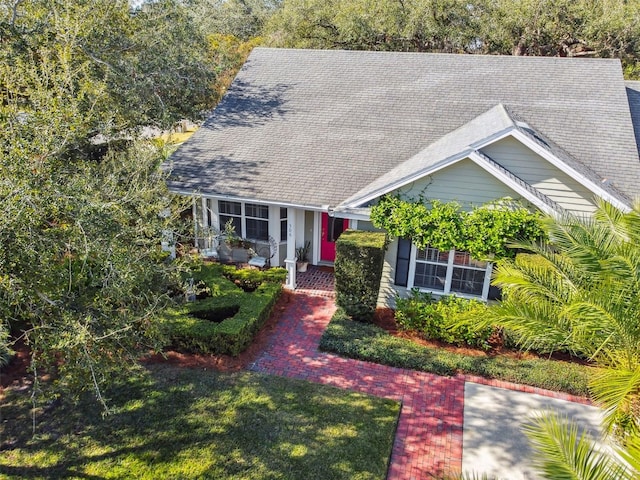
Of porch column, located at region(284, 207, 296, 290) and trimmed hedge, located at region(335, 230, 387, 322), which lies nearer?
trimmed hedge, located at region(335, 230, 387, 322)

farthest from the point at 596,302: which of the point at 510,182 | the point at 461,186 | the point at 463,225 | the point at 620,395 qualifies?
the point at 461,186

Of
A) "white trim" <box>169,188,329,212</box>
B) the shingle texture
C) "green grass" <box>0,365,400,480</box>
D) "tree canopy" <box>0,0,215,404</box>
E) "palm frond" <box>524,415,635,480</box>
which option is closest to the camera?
"palm frond" <box>524,415,635,480</box>

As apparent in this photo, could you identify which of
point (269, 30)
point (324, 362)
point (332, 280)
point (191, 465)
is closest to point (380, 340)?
point (324, 362)

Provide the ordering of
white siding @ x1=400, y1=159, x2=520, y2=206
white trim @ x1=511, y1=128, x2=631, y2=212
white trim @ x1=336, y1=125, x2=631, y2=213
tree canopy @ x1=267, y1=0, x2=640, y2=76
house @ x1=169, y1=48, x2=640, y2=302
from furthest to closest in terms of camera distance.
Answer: tree canopy @ x1=267, y1=0, x2=640, y2=76, house @ x1=169, y1=48, x2=640, y2=302, white siding @ x1=400, y1=159, x2=520, y2=206, white trim @ x1=336, y1=125, x2=631, y2=213, white trim @ x1=511, y1=128, x2=631, y2=212

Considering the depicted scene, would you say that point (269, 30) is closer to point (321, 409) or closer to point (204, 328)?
point (204, 328)

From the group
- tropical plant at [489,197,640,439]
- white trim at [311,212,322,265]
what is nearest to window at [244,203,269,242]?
white trim at [311,212,322,265]

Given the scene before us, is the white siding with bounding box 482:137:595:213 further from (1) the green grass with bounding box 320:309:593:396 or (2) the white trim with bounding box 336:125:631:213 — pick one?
(1) the green grass with bounding box 320:309:593:396

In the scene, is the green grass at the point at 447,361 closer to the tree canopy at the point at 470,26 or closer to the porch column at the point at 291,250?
the porch column at the point at 291,250

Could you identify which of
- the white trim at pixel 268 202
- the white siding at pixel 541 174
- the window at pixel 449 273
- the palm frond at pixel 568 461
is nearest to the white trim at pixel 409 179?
the white trim at pixel 268 202
